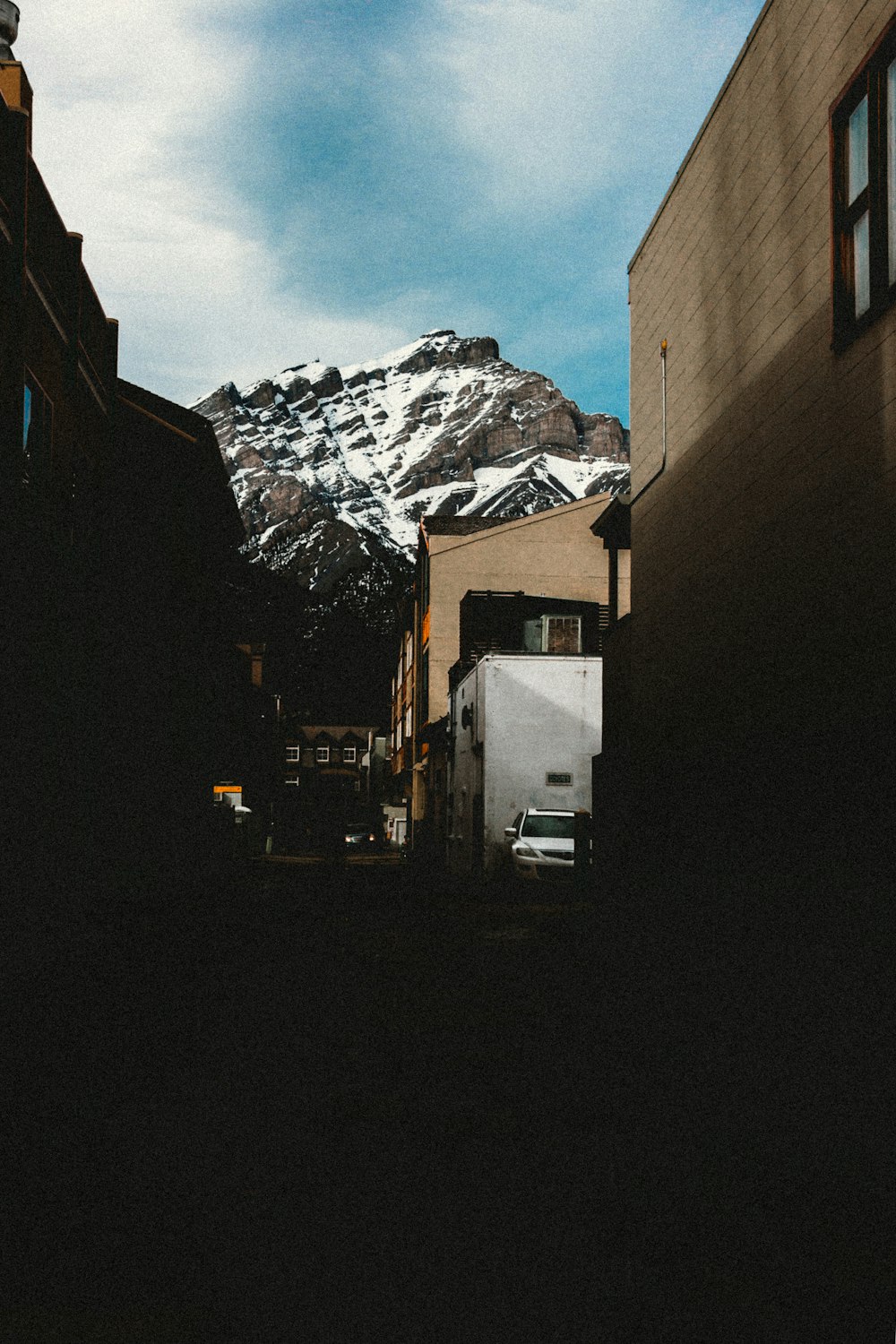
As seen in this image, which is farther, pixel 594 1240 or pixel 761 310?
pixel 761 310

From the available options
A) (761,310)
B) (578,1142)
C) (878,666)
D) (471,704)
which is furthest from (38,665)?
(471,704)

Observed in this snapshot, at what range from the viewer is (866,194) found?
32.9 feet

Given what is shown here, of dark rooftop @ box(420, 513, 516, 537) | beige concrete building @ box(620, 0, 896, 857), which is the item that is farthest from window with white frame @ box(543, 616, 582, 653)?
beige concrete building @ box(620, 0, 896, 857)

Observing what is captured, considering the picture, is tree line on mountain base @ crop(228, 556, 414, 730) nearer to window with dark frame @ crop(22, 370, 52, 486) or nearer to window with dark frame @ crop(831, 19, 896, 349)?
window with dark frame @ crop(22, 370, 52, 486)

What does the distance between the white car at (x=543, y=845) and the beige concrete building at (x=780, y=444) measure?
31.0 feet

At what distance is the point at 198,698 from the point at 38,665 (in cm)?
1631

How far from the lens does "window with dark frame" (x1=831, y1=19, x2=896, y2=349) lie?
31.3 ft

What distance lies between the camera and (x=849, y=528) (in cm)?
1009

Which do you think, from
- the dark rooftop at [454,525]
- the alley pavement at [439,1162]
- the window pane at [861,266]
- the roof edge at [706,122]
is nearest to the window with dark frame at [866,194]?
the window pane at [861,266]

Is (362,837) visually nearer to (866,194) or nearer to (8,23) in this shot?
(8,23)

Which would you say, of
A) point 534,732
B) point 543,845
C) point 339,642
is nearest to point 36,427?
point 543,845

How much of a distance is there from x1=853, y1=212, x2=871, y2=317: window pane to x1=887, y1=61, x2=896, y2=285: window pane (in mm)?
346

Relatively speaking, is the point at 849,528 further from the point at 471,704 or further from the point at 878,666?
the point at 471,704

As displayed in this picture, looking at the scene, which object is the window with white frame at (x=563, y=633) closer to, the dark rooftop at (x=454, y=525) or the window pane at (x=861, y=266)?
the dark rooftop at (x=454, y=525)
